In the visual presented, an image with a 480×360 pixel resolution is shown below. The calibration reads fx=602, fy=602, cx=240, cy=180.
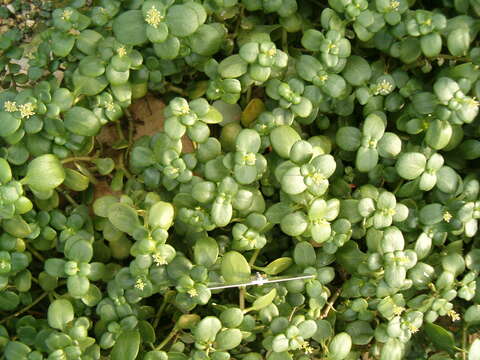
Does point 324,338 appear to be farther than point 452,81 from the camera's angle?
Yes

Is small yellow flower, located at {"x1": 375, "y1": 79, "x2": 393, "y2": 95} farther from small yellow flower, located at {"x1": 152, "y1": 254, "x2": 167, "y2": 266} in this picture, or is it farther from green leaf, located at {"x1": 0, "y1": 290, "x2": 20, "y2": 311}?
green leaf, located at {"x1": 0, "y1": 290, "x2": 20, "y2": 311}

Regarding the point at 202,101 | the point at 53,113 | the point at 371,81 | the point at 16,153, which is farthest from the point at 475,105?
the point at 16,153

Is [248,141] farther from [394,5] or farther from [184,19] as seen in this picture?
[394,5]

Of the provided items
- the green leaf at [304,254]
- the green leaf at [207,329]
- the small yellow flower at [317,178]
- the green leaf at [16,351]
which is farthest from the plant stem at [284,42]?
the green leaf at [16,351]

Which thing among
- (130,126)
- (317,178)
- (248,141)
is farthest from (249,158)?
(130,126)

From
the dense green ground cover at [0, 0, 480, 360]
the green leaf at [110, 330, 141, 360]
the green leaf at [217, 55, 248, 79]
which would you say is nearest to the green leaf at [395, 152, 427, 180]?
the dense green ground cover at [0, 0, 480, 360]

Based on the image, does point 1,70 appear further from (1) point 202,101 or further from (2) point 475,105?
(2) point 475,105

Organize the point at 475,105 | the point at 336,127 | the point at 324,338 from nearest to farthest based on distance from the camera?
the point at 475,105 → the point at 324,338 → the point at 336,127
